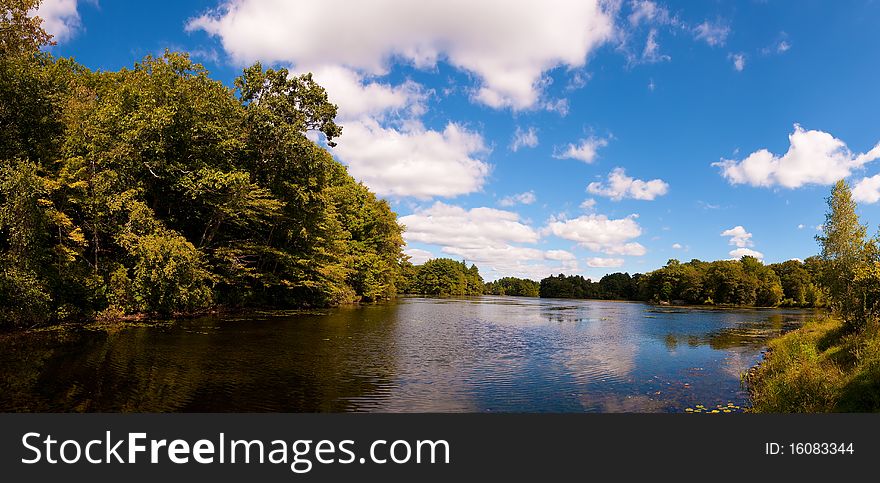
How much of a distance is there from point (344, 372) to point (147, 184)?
79.4 feet

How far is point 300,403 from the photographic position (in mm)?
12070

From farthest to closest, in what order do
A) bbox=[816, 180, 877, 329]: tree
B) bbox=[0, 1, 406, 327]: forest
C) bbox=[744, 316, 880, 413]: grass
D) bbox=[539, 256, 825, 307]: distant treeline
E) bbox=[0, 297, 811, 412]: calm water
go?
1. bbox=[539, 256, 825, 307]: distant treeline
2. bbox=[0, 1, 406, 327]: forest
3. bbox=[816, 180, 877, 329]: tree
4. bbox=[0, 297, 811, 412]: calm water
5. bbox=[744, 316, 880, 413]: grass

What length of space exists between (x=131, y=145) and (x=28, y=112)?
4863mm

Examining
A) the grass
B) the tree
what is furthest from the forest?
the tree

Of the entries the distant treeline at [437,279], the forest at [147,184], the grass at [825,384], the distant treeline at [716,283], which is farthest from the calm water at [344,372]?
the distant treeline at [437,279]

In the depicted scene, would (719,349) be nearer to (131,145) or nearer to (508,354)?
(508,354)

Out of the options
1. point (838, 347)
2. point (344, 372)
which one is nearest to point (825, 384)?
point (838, 347)

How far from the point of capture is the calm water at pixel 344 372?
12180 millimetres

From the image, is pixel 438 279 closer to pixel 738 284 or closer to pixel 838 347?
pixel 738 284

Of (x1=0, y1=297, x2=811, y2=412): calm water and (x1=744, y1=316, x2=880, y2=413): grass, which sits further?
(x1=0, y1=297, x2=811, y2=412): calm water

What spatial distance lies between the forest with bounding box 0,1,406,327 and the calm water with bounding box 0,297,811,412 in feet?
11.8

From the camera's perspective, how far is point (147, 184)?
31.0 meters

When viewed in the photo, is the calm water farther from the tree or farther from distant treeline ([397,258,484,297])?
distant treeline ([397,258,484,297])

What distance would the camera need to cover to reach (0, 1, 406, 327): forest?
22.7m
